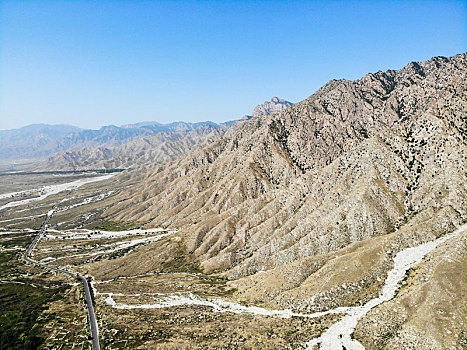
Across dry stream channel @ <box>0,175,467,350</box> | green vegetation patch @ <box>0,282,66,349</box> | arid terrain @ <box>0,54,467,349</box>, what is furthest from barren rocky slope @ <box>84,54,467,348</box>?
green vegetation patch @ <box>0,282,66,349</box>

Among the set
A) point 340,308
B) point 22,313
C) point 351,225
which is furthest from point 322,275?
point 22,313

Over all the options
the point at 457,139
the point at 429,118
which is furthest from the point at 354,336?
the point at 429,118

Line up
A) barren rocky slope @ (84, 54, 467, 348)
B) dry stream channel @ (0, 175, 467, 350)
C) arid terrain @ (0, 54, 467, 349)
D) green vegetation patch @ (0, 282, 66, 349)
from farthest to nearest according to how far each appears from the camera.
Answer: green vegetation patch @ (0, 282, 66, 349) < barren rocky slope @ (84, 54, 467, 348) < arid terrain @ (0, 54, 467, 349) < dry stream channel @ (0, 175, 467, 350)

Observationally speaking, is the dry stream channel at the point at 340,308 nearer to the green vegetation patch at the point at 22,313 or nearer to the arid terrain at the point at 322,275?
the arid terrain at the point at 322,275

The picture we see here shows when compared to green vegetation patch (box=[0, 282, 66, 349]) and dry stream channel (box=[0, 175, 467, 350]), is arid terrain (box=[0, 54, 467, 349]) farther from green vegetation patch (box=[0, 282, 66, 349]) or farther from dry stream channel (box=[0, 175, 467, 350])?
green vegetation patch (box=[0, 282, 66, 349])

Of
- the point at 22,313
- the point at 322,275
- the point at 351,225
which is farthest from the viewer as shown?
the point at 351,225

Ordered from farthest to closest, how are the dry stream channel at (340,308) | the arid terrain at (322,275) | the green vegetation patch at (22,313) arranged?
the green vegetation patch at (22,313) → the arid terrain at (322,275) → the dry stream channel at (340,308)

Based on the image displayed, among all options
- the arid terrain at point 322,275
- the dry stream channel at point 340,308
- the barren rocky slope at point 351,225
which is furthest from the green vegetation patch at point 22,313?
the barren rocky slope at point 351,225

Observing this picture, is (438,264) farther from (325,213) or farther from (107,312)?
(107,312)

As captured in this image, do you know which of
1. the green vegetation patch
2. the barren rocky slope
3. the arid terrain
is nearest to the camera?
the arid terrain

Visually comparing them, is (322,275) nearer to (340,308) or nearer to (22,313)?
(340,308)

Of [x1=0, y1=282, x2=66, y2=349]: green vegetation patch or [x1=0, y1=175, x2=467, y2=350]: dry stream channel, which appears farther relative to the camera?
[x1=0, y1=282, x2=66, y2=349]: green vegetation patch
